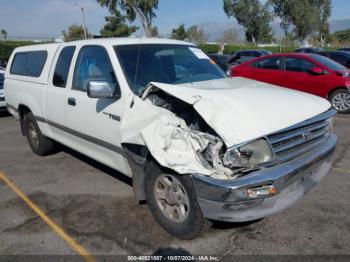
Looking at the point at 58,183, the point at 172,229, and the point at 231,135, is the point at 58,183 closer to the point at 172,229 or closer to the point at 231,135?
the point at 172,229

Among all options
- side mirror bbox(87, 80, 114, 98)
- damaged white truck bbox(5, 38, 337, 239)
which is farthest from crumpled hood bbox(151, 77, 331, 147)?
side mirror bbox(87, 80, 114, 98)

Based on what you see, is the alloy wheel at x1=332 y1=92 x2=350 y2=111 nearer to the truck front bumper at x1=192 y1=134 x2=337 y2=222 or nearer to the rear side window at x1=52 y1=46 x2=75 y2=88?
the truck front bumper at x1=192 y1=134 x2=337 y2=222

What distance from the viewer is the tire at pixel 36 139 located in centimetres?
584

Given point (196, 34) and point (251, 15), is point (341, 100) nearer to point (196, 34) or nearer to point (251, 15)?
point (251, 15)

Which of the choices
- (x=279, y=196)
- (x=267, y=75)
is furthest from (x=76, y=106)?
(x=267, y=75)

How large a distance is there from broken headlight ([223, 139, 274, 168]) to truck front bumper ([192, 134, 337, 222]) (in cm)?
9

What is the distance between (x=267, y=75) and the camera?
10.4 metres

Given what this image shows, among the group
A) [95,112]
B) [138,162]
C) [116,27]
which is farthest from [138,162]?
[116,27]

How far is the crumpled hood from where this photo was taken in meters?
2.88

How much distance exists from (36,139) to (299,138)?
443cm

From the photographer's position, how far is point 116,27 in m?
46.2

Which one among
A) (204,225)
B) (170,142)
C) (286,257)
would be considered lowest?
(286,257)

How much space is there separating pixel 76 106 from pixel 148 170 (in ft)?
5.08

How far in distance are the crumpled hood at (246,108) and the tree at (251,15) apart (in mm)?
54854
